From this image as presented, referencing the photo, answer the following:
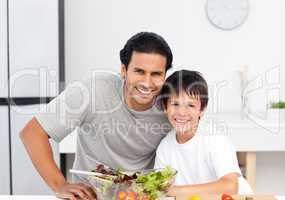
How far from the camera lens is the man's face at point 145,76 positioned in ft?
4.54

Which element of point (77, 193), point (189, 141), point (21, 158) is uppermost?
point (189, 141)

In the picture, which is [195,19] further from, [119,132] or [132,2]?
[119,132]

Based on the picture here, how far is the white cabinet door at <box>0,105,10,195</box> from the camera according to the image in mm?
2490

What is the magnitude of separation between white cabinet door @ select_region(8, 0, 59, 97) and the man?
3.43ft

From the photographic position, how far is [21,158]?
8.36 ft

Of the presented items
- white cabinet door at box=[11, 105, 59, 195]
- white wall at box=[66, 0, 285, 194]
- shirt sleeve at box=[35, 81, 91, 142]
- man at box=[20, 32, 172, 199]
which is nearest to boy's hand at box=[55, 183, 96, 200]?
man at box=[20, 32, 172, 199]

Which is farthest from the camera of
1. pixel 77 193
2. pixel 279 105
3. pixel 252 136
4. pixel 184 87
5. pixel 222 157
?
pixel 279 105

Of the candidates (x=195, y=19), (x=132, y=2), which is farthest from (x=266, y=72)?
(x=132, y=2)

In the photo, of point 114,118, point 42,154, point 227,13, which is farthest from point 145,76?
point 227,13

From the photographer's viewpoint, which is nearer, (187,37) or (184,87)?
(184,87)

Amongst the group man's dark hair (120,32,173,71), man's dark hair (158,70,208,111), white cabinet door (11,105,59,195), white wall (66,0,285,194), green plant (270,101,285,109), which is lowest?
white cabinet door (11,105,59,195)

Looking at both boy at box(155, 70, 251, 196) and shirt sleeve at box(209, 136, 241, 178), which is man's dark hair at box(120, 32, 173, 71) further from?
shirt sleeve at box(209, 136, 241, 178)

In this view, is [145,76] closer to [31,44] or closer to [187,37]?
[31,44]

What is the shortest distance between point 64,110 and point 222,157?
574 millimetres
